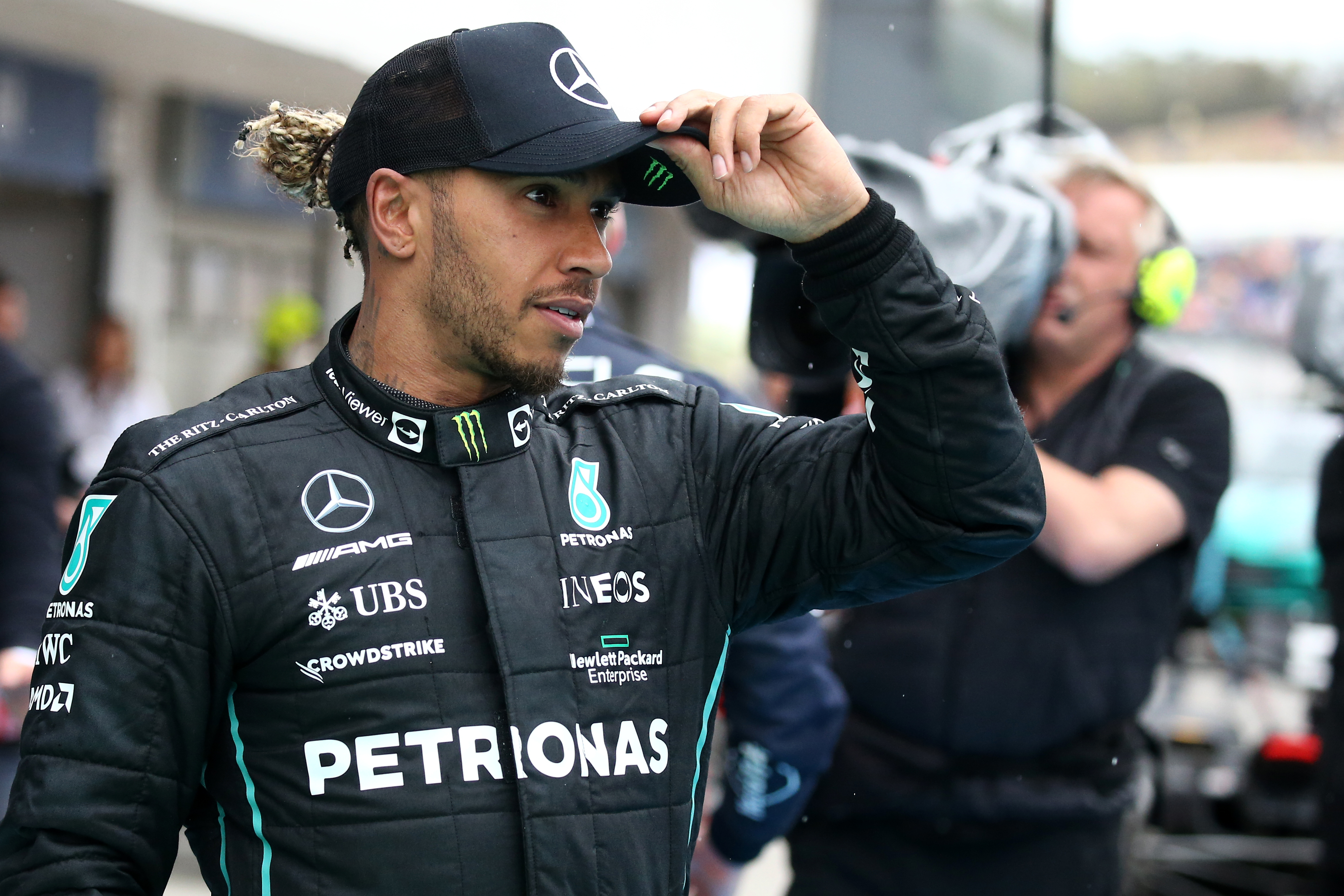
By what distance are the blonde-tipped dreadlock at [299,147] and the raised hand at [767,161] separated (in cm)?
44

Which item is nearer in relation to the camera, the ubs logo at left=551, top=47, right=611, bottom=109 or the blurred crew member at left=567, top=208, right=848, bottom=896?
the ubs logo at left=551, top=47, right=611, bottom=109

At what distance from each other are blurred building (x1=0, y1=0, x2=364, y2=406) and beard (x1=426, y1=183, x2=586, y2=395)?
4311 millimetres

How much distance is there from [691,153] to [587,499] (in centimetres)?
38

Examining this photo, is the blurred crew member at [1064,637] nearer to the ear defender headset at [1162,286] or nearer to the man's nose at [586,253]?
the ear defender headset at [1162,286]

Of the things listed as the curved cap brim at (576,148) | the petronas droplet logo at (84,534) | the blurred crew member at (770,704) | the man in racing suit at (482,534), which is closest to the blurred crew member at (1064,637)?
the blurred crew member at (770,704)

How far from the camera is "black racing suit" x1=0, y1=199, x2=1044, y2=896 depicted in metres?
1.29

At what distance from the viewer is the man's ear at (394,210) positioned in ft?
4.77

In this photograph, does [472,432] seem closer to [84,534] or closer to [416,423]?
[416,423]

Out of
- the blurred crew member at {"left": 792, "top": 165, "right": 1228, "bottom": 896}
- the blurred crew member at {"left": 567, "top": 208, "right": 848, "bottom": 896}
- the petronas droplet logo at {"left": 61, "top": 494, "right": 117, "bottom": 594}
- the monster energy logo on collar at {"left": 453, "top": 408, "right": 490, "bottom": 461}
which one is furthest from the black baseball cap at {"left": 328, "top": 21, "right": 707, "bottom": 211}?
the blurred crew member at {"left": 792, "top": 165, "right": 1228, "bottom": 896}

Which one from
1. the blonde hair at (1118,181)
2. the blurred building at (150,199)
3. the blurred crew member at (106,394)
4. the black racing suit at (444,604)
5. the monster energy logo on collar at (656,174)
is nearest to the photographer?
the black racing suit at (444,604)

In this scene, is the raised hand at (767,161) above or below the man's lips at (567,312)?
above

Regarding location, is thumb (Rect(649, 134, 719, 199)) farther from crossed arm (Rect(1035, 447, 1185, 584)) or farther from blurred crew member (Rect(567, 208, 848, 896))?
crossed arm (Rect(1035, 447, 1185, 584))

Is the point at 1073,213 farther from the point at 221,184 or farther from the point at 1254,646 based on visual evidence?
the point at 221,184

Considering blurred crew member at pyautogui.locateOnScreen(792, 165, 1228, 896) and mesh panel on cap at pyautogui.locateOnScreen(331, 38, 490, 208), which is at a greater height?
mesh panel on cap at pyautogui.locateOnScreen(331, 38, 490, 208)
